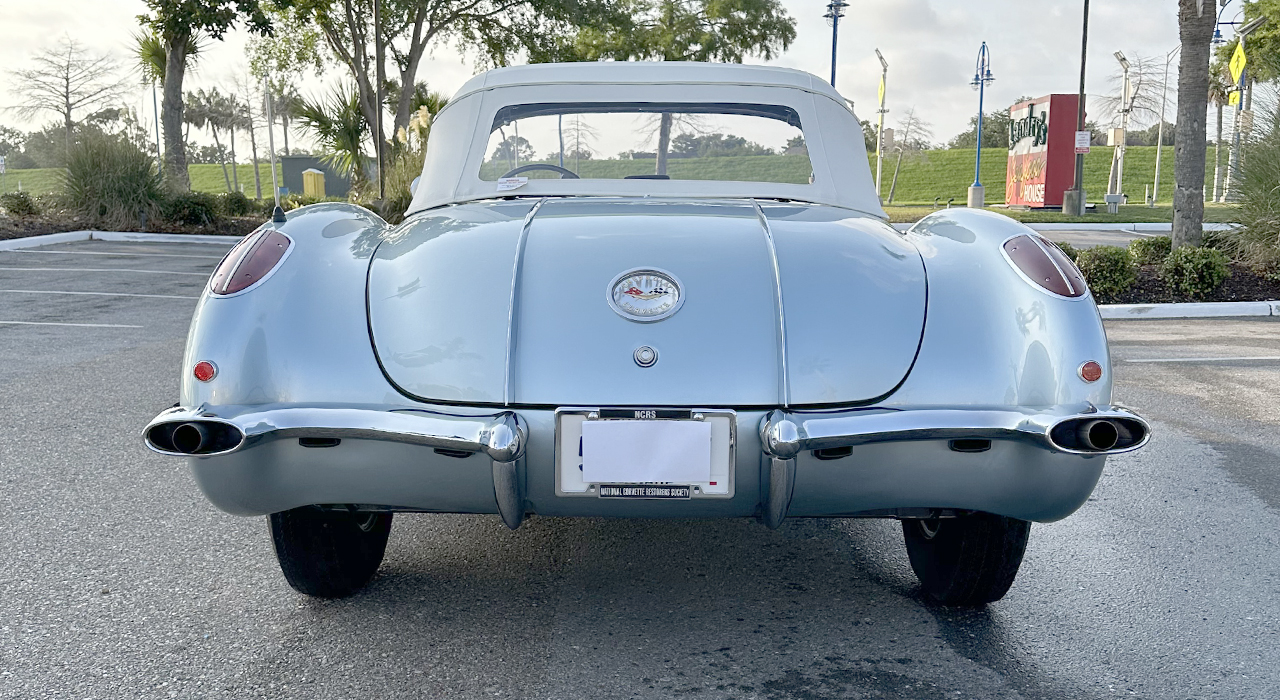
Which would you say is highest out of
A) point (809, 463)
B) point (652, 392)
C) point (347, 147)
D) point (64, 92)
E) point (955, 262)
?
point (64, 92)

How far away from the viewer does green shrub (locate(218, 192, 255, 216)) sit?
2006cm

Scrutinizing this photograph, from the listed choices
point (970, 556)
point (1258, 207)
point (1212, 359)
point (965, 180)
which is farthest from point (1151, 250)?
point (965, 180)

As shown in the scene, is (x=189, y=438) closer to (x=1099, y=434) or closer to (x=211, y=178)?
(x=1099, y=434)

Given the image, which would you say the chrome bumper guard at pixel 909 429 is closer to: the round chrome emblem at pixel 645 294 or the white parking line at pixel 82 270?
the round chrome emblem at pixel 645 294

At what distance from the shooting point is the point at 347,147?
26031 mm

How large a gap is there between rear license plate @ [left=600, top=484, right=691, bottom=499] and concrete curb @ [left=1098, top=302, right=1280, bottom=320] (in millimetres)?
8497

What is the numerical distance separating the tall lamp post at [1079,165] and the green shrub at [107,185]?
20667 millimetres

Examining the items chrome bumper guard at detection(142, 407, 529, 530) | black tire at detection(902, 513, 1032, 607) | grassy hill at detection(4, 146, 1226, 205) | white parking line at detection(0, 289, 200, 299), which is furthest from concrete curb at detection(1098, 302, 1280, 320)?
grassy hill at detection(4, 146, 1226, 205)

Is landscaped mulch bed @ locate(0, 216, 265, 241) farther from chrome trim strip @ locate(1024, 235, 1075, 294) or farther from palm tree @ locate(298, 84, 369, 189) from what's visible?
chrome trim strip @ locate(1024, 235, 1075, 294)

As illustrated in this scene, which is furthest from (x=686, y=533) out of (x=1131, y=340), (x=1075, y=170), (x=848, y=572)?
(x=1075, y=170)

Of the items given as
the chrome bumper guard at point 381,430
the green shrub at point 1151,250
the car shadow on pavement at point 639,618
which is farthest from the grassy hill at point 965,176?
the chrome bumper guard at point 381,430

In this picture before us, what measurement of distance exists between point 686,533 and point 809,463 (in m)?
1.34

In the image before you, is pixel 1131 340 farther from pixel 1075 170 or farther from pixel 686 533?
pixel 1075 170

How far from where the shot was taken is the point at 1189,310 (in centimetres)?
972
